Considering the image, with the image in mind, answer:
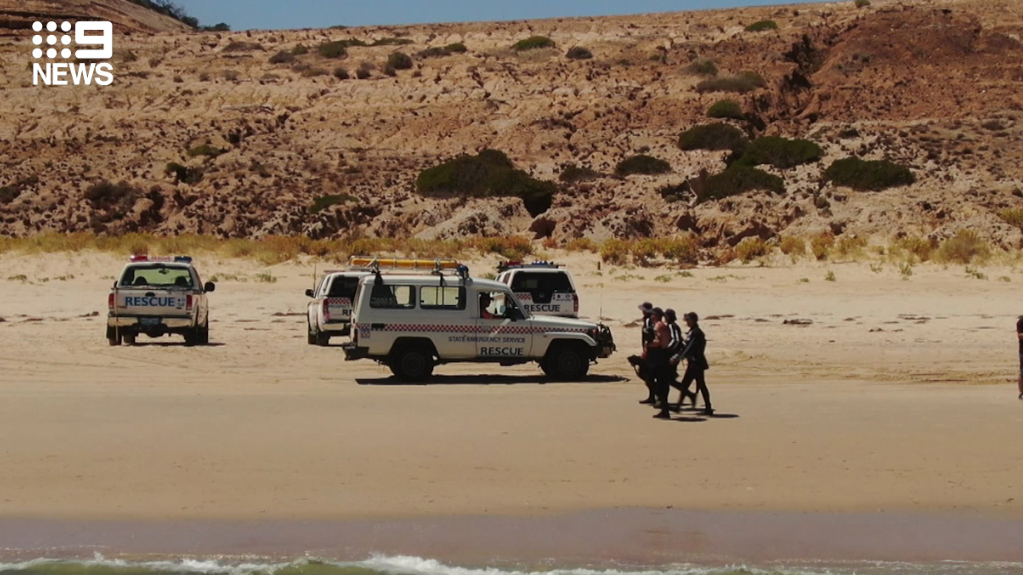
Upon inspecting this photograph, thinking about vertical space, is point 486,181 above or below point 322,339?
above

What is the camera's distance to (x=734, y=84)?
221 ft

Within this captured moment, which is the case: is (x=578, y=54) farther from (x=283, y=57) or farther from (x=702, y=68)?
(x=283, y=57)

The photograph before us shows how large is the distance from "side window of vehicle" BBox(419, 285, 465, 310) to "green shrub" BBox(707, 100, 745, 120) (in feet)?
155

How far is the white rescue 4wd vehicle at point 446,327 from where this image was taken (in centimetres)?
1842

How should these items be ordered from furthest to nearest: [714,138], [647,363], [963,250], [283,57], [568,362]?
1. [283,57]
2. [714,138]
3. [963,250]
4. [568,362]
5. [647,363]

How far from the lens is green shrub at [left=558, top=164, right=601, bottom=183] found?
57.8m

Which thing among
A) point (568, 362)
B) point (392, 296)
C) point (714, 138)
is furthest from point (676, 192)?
point (392, 296)

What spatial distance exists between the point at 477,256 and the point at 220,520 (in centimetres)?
3101

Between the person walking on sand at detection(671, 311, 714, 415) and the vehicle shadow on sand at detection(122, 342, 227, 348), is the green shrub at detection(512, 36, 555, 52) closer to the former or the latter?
the vehicle shadow on sand at detection(122, 342, 227, 348)

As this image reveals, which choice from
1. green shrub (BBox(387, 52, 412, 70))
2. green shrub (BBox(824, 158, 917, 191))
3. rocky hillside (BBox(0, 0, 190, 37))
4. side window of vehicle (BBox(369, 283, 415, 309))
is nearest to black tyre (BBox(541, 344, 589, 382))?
side window of vehicle (BBox(369, 283, 415, 309))

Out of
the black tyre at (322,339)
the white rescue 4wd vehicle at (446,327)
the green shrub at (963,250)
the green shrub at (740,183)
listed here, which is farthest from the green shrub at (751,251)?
the white rescue 4wd vehicle at (446,327)

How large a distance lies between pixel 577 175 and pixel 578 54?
20477mm

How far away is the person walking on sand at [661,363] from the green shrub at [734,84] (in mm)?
52987

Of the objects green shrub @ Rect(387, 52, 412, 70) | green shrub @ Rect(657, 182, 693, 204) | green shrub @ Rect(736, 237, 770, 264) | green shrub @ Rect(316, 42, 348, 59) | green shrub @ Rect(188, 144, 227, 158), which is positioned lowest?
green shrub @ Rect(736, 237, 770, 264)
